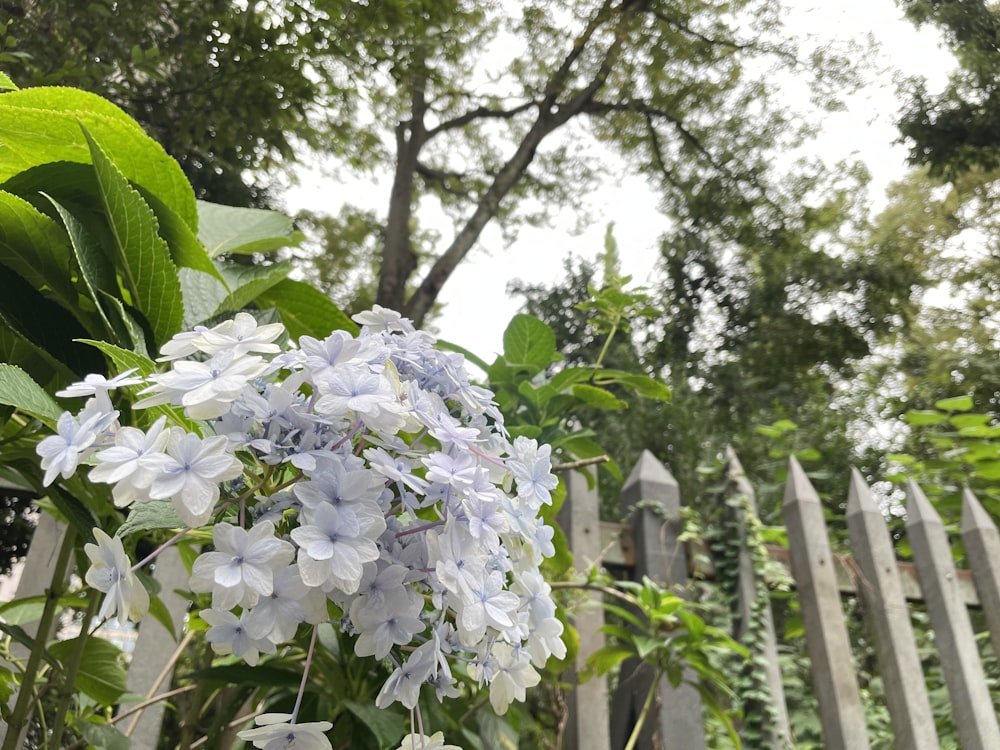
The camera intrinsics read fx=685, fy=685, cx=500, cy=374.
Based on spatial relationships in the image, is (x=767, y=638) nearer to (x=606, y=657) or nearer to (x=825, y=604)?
(x=825, y=604)

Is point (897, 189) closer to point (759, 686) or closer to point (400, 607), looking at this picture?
point (759, 686)

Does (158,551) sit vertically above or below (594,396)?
below

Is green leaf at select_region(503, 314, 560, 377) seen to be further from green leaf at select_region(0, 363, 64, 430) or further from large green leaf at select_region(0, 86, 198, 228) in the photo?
green leaf at select_region(0, 363, 64, 430)

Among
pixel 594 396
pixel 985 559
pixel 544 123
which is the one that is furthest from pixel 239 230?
pixel 544 123

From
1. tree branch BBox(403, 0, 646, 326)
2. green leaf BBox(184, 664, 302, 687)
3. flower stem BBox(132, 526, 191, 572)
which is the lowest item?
green leaf BBox(184, 664, 302, 687)

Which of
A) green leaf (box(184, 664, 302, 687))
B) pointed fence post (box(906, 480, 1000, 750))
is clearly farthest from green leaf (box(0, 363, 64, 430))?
pointed fence post (box(906, 480, 1000, 750))

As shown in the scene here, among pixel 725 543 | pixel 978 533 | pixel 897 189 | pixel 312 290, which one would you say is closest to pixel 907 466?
pixel 978 533

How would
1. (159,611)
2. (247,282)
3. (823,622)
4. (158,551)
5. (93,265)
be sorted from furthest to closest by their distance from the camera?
(823,622) < (159,611) < (247,282) < (93,265) < (158,551)

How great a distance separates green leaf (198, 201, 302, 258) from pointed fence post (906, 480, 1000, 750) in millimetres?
1333

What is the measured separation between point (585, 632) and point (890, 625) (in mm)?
600

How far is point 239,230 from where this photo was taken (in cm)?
71

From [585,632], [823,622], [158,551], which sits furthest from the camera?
[823,622]

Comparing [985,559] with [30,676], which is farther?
[985,559]

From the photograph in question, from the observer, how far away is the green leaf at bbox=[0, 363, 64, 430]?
358mm
